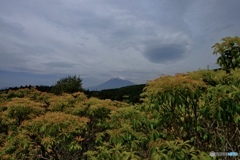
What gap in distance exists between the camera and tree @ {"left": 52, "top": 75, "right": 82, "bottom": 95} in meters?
21.6

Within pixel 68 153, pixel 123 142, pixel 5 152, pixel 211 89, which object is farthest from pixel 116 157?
pixel 68 153

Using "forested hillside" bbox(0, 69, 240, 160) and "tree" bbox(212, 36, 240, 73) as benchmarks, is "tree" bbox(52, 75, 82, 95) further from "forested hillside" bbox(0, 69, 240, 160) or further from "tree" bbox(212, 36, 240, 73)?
"tree" bbox(212, 36, 240, 73)

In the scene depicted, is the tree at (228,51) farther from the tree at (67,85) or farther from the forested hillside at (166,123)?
the tree at (67,85)

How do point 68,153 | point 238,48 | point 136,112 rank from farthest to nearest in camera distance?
1. point 68,153
2. point 136,112
3. point 238,48

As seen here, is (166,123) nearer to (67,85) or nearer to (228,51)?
(228,51)

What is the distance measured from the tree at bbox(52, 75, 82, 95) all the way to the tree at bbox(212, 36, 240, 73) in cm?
1599

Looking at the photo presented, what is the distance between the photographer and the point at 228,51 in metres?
6.41

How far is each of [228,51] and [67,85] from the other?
59.0 feet

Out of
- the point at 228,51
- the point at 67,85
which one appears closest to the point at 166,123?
the point at 228,51

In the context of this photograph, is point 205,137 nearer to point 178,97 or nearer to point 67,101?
point 178,97

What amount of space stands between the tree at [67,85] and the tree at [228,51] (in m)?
16.0

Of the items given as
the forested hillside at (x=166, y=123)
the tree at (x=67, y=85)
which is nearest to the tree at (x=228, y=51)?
the forested hillside at (x=166, y=123)

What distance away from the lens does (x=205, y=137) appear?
5.62m

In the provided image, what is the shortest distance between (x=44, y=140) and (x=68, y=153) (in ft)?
10.0
